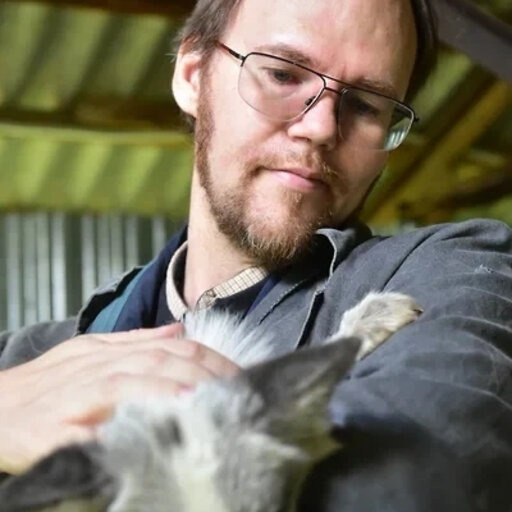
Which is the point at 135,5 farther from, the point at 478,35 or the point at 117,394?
the point at 117,394

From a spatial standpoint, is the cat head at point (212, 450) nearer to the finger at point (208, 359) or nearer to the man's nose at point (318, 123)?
the finger at point (208, 359)

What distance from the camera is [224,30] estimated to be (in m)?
1.91

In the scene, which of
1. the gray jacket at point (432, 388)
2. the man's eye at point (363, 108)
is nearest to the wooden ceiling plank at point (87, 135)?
the man's eye at point (363, 108)

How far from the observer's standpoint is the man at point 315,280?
3.06 feet

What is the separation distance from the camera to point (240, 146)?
1.73 meters

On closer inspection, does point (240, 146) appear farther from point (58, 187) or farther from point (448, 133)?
point (58, 187)

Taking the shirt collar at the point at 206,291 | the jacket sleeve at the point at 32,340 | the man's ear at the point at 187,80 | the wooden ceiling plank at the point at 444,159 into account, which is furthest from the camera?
the wooden ceiling plank at the point at 444,159

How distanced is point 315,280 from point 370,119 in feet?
1.06

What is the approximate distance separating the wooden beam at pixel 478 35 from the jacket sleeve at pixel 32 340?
48.4 inches

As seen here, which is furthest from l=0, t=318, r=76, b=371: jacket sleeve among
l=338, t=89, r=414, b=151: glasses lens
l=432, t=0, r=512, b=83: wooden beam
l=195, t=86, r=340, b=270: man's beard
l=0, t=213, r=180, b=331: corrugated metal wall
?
l=0, t=213, r=180, b=331: corrugated metal wall

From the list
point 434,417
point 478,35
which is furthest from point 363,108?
point 478,35

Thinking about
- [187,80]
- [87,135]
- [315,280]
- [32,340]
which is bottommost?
[87,135]

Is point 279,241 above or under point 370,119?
under

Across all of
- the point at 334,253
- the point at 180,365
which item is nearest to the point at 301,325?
the point at 334,253
